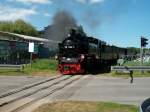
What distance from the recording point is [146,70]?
33.2m

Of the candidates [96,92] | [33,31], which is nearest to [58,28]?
[96,92]

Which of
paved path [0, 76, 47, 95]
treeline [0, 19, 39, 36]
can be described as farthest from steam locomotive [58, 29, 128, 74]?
treeline [0, 19, 39, 36]

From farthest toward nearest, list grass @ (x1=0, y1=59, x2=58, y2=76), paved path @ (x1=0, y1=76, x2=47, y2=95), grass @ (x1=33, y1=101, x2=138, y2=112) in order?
1. grass @ (x1=0, y1=59, x2=58, y2=76)
2. paved path @ (x1=0, y1=76, x2=47, y2=95)
3. grass @ (x1=33, y1=101, x2=138, y2=112)

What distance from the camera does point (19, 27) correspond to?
134m

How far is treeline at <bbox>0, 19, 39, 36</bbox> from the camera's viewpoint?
130000 mm

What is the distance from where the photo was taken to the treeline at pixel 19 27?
427 ft

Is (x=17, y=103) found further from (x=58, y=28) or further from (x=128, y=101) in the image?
(x=58, y=28)

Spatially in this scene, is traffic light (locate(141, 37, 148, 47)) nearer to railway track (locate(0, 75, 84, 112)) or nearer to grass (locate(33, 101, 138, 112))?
railway track (locate(0, 75, 84, 112))

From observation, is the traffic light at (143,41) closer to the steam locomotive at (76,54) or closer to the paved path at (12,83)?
the steam locomotive at (76,54)

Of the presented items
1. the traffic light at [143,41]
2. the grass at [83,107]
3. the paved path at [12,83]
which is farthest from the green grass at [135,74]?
the grass at [83,107]

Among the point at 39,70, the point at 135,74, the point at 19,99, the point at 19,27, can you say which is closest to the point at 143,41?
the point at 135,74

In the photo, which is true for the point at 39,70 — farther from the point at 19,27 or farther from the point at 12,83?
the point at 19,27

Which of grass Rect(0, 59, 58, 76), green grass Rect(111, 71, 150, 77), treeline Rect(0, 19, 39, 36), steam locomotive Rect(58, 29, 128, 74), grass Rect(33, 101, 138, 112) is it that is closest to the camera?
grass Rect(33, 101, 138, 112)

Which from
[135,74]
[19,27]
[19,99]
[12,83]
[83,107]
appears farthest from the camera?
[19,27]
